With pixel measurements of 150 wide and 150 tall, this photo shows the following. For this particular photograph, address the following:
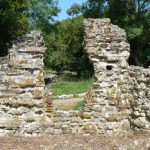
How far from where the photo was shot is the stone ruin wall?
13.2 metres

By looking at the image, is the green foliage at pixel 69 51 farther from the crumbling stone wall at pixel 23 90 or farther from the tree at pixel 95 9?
the crumbling stone wall at pixel 23 90

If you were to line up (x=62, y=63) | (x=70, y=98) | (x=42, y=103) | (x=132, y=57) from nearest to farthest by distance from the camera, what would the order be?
(x=42, y=103)
(x=70, y=98)
(x=132, y=57)
(x=62, y=63)

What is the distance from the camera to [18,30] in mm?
28750

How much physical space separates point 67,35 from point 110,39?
33274 mm

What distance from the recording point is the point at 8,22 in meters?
27.5

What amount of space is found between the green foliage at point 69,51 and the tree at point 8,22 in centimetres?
1228

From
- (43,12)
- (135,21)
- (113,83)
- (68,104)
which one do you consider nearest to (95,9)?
(135,21)

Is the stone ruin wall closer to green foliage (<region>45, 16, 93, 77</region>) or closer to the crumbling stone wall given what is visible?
the crumbling stone wall

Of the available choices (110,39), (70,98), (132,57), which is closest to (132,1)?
(132,57)

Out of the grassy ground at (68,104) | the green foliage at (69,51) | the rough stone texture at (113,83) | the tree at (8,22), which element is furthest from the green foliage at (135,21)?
the rough stone texture at (113,83)

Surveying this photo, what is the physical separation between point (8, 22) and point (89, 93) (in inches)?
590

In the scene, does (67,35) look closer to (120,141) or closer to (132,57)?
(132,57)

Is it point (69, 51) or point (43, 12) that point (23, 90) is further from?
point (43, 12)

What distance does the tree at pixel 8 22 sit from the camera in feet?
89.0
